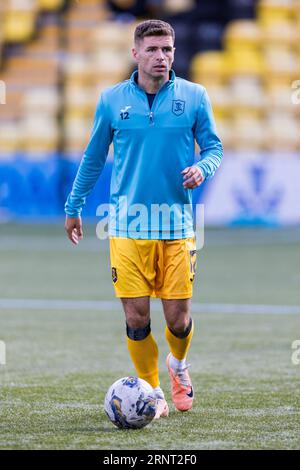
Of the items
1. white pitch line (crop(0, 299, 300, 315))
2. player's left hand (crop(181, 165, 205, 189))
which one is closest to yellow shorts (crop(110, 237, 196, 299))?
player's left hand (crop(181, 165, 205, 189))

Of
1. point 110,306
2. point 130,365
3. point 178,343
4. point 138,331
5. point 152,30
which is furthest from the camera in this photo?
point 110,306

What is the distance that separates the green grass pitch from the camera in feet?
17.8

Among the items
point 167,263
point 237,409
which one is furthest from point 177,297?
point 237,409

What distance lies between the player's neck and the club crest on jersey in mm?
124

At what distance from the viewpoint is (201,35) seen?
23.6 meters

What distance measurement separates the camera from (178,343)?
631 cm

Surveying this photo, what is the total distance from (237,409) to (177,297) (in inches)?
26.6

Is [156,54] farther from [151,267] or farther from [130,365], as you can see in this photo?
[130,365]

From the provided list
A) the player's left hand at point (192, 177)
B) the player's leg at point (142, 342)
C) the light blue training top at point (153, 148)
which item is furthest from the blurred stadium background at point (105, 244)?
the player's left hand at point (192, 177)

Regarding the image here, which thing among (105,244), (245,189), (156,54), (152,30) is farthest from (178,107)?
(245,189)

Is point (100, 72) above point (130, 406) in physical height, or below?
above

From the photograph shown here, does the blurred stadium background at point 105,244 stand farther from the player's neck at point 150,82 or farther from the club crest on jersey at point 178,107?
the player's neck at point 150,82

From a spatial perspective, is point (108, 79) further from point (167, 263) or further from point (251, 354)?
point (167, 263)

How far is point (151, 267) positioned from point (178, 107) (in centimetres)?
83
